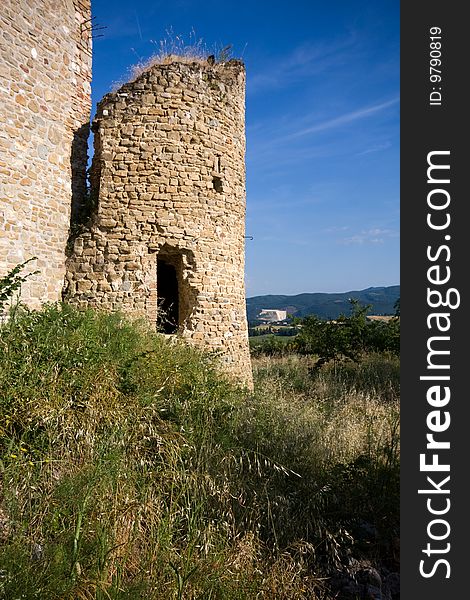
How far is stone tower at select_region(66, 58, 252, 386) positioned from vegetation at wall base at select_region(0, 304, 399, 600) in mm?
1062

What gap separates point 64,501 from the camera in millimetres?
2908

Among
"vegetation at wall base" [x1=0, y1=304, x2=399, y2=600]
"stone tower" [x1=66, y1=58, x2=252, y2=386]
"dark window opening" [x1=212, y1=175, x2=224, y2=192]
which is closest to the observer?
"vegetation at wall base" [x1=0, y1=304, x2=399, y2=600]

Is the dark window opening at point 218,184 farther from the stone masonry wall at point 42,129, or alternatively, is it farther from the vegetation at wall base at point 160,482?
the vegetation at wall base at point 160,482

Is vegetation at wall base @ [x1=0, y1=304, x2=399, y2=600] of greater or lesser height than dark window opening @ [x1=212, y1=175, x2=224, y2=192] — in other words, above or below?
below

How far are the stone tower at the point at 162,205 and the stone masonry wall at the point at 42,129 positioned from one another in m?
0.35

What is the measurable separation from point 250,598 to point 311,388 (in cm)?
659

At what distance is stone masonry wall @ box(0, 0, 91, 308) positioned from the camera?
5.56 m

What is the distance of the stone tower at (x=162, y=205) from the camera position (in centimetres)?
642

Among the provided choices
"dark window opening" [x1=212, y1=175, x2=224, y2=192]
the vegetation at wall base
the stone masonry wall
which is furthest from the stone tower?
the vegetation at wall base

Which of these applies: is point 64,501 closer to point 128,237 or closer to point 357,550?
point 357,550

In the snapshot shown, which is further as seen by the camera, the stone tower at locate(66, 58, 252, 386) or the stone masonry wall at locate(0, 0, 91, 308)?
the stone tower at locate(66, 58, 252, 386)

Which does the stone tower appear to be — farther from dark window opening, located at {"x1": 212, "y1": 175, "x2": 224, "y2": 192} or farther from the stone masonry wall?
the stone masonry wall

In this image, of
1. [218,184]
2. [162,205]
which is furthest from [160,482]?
[218,184]

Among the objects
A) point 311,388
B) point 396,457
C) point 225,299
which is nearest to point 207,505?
point 396,457
